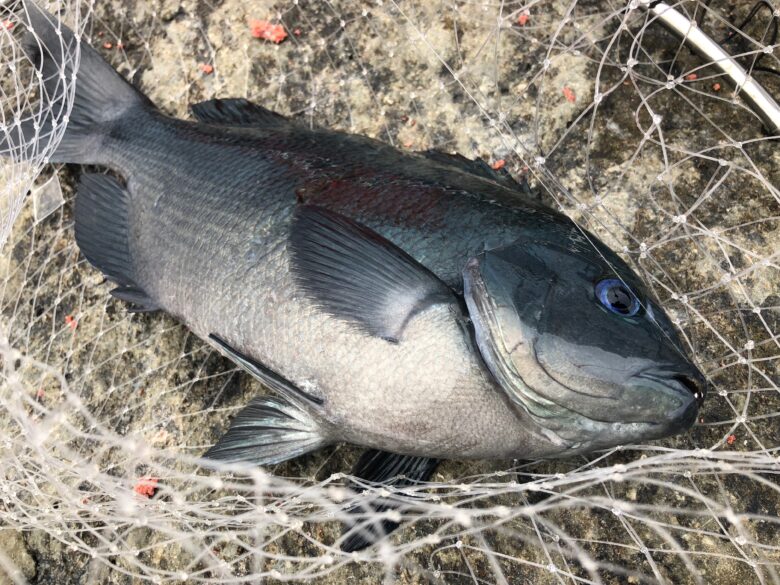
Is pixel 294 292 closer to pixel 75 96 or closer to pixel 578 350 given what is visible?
pixel 578 350

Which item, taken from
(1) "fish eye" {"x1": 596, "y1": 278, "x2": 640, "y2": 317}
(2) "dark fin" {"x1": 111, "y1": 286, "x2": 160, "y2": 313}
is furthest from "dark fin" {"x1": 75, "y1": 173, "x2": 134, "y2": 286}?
(1) "fish eye" {"x1": 596, "y1": 278, "x2": 640, "y2": 317}

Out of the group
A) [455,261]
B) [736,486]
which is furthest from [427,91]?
[736,486]

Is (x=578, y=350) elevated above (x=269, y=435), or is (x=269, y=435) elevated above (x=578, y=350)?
(x=578, y=350)

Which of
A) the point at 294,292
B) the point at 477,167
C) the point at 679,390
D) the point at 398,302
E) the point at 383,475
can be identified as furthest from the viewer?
the point at 477,167

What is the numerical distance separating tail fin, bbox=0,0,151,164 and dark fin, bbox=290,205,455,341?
4.05 ft

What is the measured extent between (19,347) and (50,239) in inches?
18.9

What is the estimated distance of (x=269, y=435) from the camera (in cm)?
195

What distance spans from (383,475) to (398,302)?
0.60 m

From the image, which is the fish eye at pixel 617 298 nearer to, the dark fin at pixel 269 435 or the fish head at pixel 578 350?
the fish head at pixel 578 350

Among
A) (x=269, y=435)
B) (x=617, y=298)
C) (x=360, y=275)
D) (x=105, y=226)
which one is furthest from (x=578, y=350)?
(x=105, y=226)

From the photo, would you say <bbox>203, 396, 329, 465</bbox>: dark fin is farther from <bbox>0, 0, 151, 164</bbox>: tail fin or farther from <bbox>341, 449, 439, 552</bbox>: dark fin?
<bbox>0, 0, 151, 164</bbox>: tail fin

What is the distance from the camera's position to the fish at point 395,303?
5.09ft

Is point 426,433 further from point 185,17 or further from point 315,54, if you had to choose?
point 185,17

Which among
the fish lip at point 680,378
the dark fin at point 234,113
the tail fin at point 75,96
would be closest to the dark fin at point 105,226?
the tail fin at point 75,96
